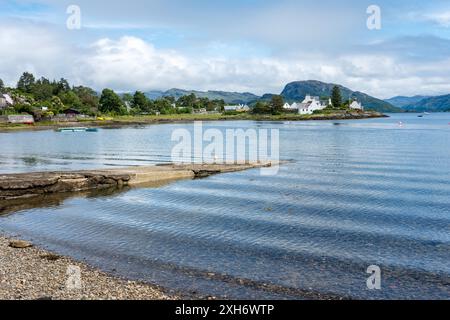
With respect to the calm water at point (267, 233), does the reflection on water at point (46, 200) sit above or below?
above

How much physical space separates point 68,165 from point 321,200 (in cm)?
3613

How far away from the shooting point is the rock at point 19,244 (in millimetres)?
22000

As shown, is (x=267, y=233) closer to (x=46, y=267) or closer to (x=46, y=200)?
(x=46, y=267)

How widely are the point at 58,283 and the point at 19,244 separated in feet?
22.9

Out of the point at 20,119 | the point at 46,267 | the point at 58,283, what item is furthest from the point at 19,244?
the point at 20,119

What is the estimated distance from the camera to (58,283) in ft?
54.4

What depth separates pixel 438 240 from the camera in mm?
23172

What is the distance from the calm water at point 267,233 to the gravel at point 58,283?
1.17 meters

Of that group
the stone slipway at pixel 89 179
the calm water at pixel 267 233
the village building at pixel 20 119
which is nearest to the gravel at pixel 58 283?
the calm water at pixel 267 233

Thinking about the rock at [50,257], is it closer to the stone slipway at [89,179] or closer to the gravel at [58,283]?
the gravel at [58,283]

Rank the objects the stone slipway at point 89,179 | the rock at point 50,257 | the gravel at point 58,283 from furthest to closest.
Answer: the stone slipway at point 89,179 → the rock at point 50,257 → the gravel at point 58,283

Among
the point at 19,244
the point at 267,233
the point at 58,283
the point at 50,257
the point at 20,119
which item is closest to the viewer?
the point at 58,283
